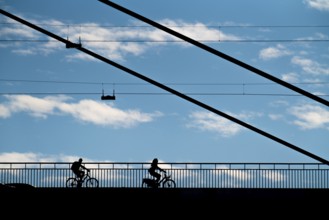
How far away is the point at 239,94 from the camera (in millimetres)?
30266
